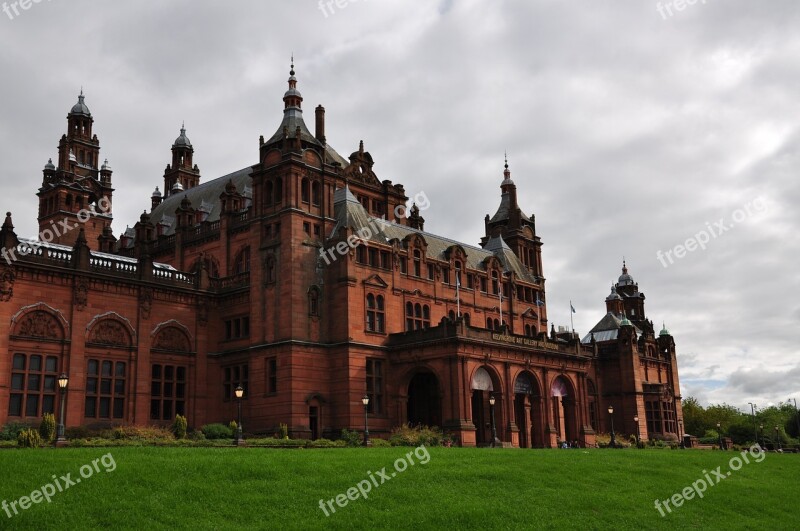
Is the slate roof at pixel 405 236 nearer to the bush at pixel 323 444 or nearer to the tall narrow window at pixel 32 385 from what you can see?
the bush at pixel 323 444

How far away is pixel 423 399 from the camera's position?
6506cm

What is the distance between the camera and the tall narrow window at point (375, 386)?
201ft

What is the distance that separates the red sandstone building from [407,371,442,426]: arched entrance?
13cm

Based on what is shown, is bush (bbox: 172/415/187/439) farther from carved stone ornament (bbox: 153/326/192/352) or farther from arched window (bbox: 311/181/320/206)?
arched window (bbox: 311/181/320/206)

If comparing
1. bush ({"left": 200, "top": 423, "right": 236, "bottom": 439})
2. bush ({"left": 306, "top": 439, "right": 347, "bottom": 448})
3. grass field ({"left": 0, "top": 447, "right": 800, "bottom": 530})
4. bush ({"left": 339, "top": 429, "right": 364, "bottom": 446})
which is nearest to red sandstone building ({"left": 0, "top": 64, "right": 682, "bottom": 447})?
bush ({"left": 339, "top": 429, "right": 364, "bottom": 446})

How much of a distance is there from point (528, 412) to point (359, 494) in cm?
3904

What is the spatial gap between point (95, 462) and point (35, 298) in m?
27.6

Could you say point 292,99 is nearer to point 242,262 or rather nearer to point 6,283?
point 242,262

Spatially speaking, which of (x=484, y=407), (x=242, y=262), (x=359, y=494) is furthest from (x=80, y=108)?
(x=359, y=494)

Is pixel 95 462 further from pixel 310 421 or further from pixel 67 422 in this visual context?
pixel 310 421

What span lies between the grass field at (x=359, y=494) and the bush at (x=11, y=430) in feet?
62.1

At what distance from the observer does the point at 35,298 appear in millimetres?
53281

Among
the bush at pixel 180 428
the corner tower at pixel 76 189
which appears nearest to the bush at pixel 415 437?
the bush at pixel 180 428

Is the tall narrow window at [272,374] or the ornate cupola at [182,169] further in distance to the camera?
the ornate cupola at [182,169]
